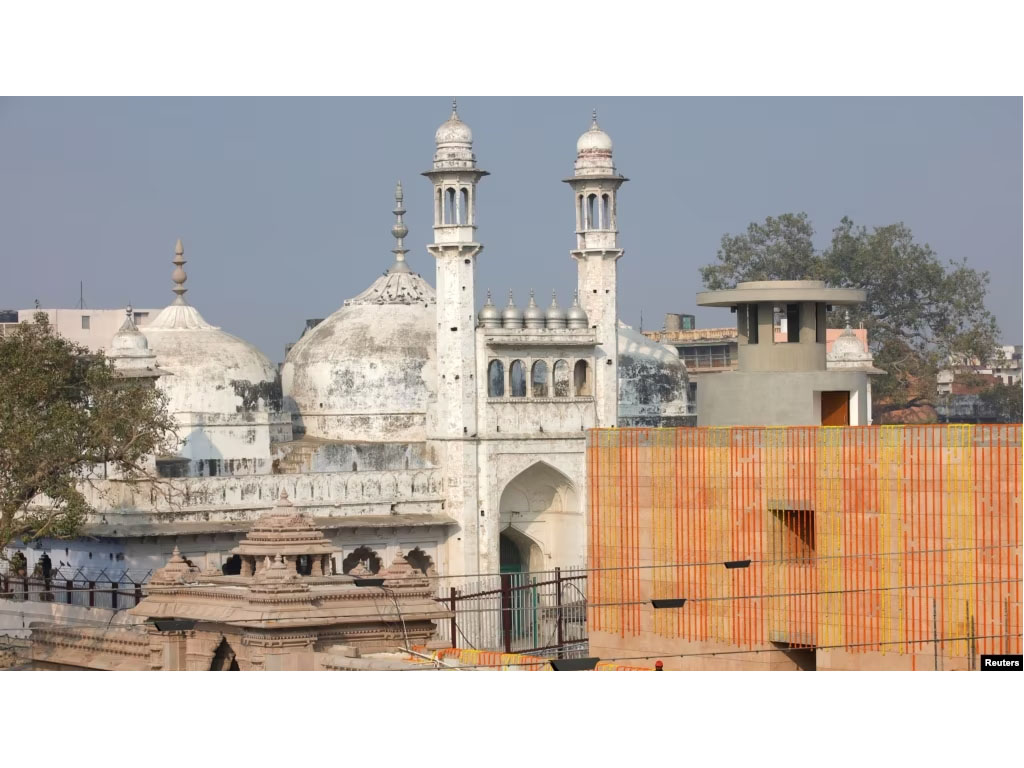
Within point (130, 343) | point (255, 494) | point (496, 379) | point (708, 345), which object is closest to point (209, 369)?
point (130, 343)

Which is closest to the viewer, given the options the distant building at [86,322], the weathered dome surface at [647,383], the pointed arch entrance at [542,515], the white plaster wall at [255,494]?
the white plaster wall at [255,494]

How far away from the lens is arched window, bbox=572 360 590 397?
139 ft

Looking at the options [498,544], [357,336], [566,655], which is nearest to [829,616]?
[566,655]

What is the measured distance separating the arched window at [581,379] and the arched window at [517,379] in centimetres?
98

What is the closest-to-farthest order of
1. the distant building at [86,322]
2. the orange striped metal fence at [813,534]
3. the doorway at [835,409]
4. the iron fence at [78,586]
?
the orange striped metal fence at [813,534] → the doorway at [835,409] → the iron fence at [78,586] → the distant building at [86,322]

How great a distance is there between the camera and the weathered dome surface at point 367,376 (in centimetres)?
4406

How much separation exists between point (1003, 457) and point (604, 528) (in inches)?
274

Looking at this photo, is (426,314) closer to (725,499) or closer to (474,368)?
(474,368)

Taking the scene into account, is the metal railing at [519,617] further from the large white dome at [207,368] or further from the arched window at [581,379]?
the large white dome at [207,368]

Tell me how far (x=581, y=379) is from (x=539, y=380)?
1.57 meters

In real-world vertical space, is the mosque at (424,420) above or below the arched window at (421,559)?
above

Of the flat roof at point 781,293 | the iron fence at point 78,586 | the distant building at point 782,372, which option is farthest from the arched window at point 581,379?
the flat roof at point 781,293

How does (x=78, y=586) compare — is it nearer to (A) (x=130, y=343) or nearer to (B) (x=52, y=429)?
(A) (x=130, y=343)

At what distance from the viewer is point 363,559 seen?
40.1 meters
